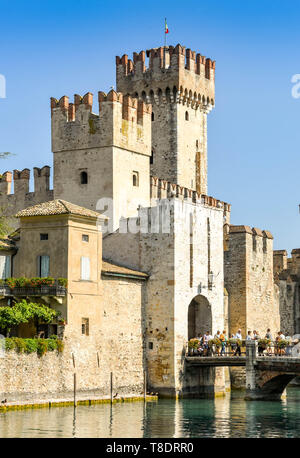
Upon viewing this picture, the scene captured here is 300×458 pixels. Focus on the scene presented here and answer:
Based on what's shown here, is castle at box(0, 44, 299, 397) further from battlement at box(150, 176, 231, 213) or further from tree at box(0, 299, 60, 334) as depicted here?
tree at box(0, 299, 60, 334)

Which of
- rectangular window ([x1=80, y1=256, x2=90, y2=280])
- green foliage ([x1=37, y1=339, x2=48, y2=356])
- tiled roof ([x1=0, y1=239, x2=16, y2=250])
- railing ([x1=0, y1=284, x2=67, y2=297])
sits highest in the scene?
tiled roof ([x1=0, y1=239, x2=16, y2=250])

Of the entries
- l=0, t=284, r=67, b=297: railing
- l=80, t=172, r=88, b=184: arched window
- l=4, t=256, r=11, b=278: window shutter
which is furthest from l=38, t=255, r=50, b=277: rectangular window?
l=80, t=172, r=88, b=184: arched window

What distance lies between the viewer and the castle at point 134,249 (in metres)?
43.0

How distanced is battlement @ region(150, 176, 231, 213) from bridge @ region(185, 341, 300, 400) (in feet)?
31.6

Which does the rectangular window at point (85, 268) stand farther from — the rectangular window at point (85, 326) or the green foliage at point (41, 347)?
the green foliage at point (41, 347)

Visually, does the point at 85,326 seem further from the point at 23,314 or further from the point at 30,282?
the point at 23,314

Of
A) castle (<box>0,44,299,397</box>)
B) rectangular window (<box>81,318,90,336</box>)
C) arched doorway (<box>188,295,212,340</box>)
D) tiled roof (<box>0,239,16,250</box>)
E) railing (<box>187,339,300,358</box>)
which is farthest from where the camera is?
arched doorway (<box>188,295,212,340</box>)

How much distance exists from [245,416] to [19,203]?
22.7 m

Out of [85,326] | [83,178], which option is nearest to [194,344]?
[85,326]

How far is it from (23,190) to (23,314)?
680 inches

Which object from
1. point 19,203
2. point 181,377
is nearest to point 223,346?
point 181,377

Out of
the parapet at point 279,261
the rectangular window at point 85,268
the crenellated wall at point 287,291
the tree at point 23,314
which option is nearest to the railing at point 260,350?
the rectangular window at point 85,268

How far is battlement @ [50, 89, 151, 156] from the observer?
49.2 meters

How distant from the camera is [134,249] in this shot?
156 ft
